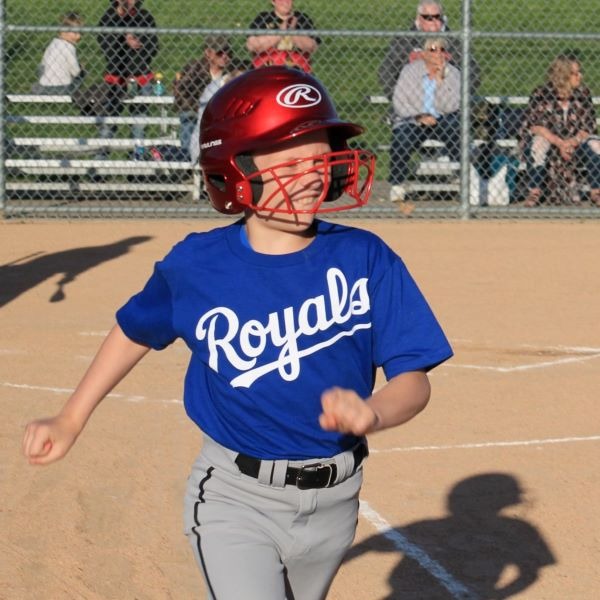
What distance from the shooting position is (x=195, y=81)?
13.3 metres

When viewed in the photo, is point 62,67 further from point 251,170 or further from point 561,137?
point 251,170

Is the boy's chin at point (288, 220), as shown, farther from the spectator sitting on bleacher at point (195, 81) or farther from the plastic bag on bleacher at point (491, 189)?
the plastic bag on bleacher at point (491, 189)

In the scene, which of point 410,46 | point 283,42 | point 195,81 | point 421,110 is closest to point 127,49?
point 195,81

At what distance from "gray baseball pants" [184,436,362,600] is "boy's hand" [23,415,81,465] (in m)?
0.34

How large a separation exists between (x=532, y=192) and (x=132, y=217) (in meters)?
3.96

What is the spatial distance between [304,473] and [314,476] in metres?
0.03

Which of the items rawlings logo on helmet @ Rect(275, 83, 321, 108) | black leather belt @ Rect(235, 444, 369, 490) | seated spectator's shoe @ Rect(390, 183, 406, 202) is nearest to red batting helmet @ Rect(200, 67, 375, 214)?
rawlings logo on helmet @ Rect(275, 83, 321, 108)

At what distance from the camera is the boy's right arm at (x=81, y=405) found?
3.28m

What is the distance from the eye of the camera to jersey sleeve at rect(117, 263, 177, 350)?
3.44 metres

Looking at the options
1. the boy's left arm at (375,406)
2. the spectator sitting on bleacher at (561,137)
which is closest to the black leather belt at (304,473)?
the boy's left arm at (375,406)

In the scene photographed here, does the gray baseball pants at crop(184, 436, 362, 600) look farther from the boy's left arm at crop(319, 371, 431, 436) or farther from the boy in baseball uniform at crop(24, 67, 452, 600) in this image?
the boy's left arm at crop(319, 371, 431, 436)

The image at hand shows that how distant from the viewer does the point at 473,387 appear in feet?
25.6

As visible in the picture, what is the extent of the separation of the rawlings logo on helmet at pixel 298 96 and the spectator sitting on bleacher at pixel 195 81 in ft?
32.8

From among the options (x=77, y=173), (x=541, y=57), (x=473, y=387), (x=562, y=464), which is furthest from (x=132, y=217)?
(x=541, y=57)
